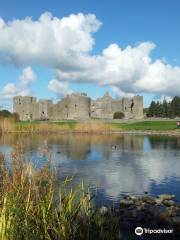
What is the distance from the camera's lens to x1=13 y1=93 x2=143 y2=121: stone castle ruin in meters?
66.7

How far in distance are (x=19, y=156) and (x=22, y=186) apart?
72 cm

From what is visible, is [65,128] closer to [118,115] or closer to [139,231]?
[118,115]

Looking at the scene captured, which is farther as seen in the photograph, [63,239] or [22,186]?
[22,186]

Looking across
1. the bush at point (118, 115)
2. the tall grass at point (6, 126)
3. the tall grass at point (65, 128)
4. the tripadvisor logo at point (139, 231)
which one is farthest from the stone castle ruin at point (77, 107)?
the tripadvisor logo at point (139, 231)

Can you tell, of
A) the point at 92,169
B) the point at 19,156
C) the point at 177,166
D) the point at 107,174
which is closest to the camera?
the point at 19,156

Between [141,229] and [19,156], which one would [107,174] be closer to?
[141,229]

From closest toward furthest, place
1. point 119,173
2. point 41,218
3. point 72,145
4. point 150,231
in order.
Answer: point 41,218 < point 150,231 < point 119,173 < point 72,145

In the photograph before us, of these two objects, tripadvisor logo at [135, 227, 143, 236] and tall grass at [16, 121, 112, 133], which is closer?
tripadvisor logo at [135, 227, 143, 236]

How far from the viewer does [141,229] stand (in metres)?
6.52

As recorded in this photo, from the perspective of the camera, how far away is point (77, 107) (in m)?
66.2

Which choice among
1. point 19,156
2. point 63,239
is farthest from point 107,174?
point 63,239

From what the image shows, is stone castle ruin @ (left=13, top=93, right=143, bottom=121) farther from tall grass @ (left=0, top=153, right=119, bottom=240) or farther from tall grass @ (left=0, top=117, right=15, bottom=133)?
tall grass @ (left=0, top=153, right=119, bottom=240)

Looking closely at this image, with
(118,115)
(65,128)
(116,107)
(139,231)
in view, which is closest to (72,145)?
(65,128)

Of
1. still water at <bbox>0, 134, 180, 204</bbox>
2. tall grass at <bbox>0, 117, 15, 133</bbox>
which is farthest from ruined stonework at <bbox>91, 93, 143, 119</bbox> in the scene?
still water at <bbox>0, 134, 180, 204</bbox>
